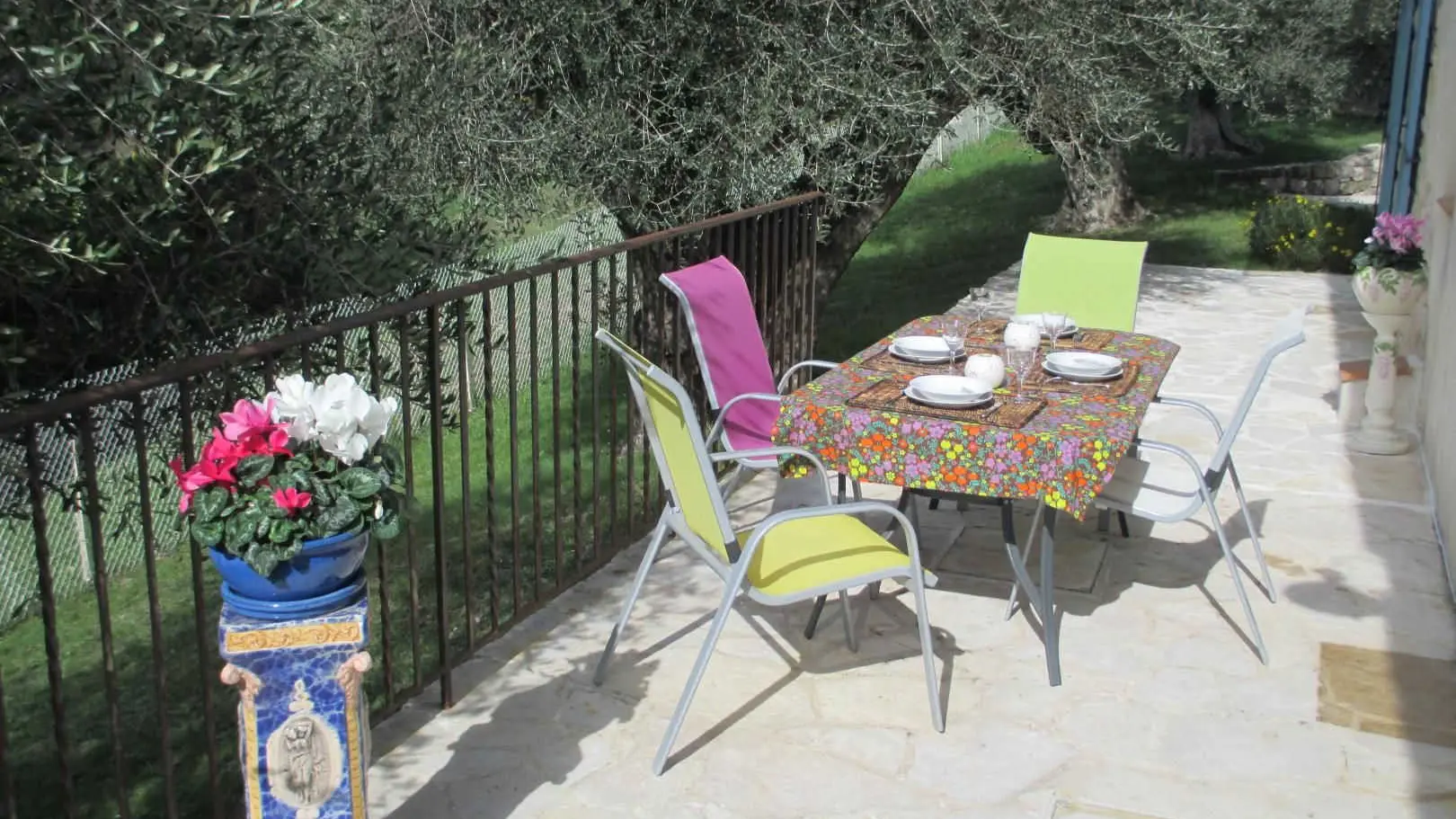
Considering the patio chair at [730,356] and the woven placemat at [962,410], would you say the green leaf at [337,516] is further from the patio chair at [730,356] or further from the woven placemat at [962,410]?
the patio chair at [730,356]

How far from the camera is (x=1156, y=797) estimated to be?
137 inches

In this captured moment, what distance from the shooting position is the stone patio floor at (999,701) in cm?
349

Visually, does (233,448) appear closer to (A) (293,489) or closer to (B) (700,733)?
(A) (293,489)

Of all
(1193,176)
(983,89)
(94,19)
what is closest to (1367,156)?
(1193,176)

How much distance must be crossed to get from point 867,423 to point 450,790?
58.9 inches

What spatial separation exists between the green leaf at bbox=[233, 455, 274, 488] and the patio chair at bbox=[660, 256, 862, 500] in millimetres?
2242

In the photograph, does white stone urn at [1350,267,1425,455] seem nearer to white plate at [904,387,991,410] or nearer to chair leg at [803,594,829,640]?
white plate at [904,387,991,410]

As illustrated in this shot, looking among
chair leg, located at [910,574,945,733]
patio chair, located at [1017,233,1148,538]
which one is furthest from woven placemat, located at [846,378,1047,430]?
patio chair, located at [1017,233,1148,538]

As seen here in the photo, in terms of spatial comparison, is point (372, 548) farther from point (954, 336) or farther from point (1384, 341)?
point (1384, 341)

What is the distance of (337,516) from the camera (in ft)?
8.23

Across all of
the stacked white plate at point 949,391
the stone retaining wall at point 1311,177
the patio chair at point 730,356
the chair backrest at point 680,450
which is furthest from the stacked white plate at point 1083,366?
the stone retaining wall at point 1311,177

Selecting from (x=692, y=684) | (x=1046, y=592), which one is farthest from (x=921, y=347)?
(x=692, y=684)

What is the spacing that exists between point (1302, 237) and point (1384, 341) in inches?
250

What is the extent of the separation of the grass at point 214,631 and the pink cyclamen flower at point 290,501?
34cm
